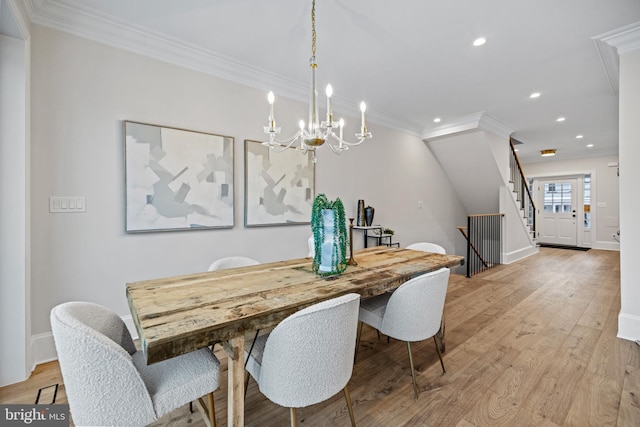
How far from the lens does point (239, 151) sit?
2.93 meters

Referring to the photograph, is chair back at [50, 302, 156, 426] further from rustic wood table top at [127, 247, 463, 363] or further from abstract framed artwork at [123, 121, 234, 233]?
abstract framed artwork at [123, 121, 234, 233]

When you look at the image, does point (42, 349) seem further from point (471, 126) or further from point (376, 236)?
point (471, 126)

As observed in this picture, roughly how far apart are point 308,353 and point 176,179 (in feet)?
6.76

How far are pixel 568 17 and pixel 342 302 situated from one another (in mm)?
2734

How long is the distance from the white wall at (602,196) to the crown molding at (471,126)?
4.02 meters

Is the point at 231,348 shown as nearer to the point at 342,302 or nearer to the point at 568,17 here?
the point at 342,302

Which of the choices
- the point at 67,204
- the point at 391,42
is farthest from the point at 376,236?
the point at 67,204

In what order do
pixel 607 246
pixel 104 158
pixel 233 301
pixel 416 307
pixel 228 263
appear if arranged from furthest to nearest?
pixel 607 246 < pixel 104 158 < pixel 228 263 < pixel 416 307 < pixel 233 301

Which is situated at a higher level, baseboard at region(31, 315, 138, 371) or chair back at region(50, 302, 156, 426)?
chair back at region(50, 302, 156, 426)

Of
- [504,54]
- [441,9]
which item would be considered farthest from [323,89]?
[504,54]

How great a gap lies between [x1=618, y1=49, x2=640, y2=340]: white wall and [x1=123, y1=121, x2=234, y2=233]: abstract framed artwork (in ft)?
11.5

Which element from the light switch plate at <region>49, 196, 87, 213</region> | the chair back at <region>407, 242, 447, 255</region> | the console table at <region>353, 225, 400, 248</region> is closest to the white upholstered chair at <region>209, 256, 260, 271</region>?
the light switch plate at <region>49, 196, 87, 213</region>

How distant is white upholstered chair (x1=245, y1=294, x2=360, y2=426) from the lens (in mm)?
1084

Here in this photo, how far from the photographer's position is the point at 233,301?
1.28 m
